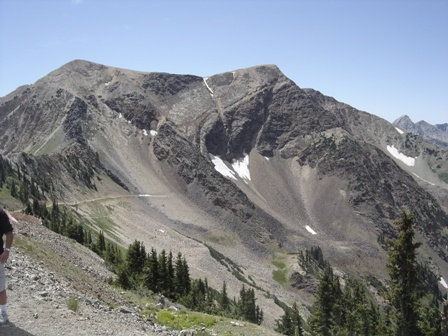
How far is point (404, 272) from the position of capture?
1232 inches

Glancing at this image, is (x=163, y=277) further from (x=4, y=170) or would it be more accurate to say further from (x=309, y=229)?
(x=309, y=229)

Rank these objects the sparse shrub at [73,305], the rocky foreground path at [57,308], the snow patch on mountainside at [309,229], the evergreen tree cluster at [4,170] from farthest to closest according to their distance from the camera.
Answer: the snow patch on mountainside at [309,229] < the evergreen tree cluster at [4,170] < the sparse shrub at [73,305] < the rocky foreground path at [57,308]

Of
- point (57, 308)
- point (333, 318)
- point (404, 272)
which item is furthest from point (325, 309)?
point (57, 308)

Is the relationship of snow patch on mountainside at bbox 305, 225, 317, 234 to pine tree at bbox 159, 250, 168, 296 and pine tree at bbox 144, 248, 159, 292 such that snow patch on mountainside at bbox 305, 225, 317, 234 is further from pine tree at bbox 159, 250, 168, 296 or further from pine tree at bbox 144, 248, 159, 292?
pine tree at bbox 144, 248, 159, 292

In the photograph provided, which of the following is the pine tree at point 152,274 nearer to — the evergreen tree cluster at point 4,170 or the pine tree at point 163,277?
the pine tree at point 163,277

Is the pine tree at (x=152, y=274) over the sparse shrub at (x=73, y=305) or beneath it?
beneath

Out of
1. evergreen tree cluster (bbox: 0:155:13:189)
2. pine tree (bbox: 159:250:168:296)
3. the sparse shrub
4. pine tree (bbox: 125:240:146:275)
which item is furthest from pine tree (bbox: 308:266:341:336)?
evergreen tree cluster (bbox: 0:155:13:189)

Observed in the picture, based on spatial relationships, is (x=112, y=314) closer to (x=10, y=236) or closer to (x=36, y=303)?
(x=36, y=303)

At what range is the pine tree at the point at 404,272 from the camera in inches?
1218

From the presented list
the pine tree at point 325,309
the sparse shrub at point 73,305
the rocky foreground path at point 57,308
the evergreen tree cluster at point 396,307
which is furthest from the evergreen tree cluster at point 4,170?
the sparse shrub at point 73,305

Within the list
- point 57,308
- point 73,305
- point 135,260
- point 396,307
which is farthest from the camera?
point 135,260

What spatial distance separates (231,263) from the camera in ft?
424

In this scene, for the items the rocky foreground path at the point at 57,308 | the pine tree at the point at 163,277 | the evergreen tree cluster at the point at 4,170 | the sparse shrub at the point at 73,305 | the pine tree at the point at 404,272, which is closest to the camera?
the rocky foreground path at the point at 57,308

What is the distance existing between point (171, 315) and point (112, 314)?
6.57 meters
